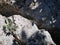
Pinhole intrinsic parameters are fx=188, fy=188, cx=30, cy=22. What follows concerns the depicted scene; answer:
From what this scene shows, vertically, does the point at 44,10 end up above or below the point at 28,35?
above

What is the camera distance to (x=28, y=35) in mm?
5164

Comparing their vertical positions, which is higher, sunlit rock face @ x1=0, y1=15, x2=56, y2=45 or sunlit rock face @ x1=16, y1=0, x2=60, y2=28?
sunlit rock face @ x1=16, y1=0, x2=60, y2=28

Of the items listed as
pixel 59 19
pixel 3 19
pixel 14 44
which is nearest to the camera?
pixel 14 44

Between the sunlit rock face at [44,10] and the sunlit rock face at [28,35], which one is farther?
the sunlit rock face at [44,10]

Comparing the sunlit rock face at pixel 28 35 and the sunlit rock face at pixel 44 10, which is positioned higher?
the sunlit rock face at pixel 44 10

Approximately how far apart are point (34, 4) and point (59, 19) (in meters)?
0.97

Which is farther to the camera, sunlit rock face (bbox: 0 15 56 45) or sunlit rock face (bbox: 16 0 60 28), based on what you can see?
sunlit rock face (bbox: 16 0 60 28)

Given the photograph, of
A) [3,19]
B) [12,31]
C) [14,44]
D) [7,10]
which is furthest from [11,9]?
[14,44]

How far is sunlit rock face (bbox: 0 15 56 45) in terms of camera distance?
16.4 ft

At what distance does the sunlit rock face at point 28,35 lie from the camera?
4988mm

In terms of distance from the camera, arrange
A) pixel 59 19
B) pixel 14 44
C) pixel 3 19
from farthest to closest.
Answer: pixel 59 19, pixel 3 19, pixel 14 44

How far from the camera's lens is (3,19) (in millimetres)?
5516

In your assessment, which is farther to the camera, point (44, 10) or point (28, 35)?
point (44, 10)

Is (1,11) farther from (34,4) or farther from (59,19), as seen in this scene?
(59,19)
